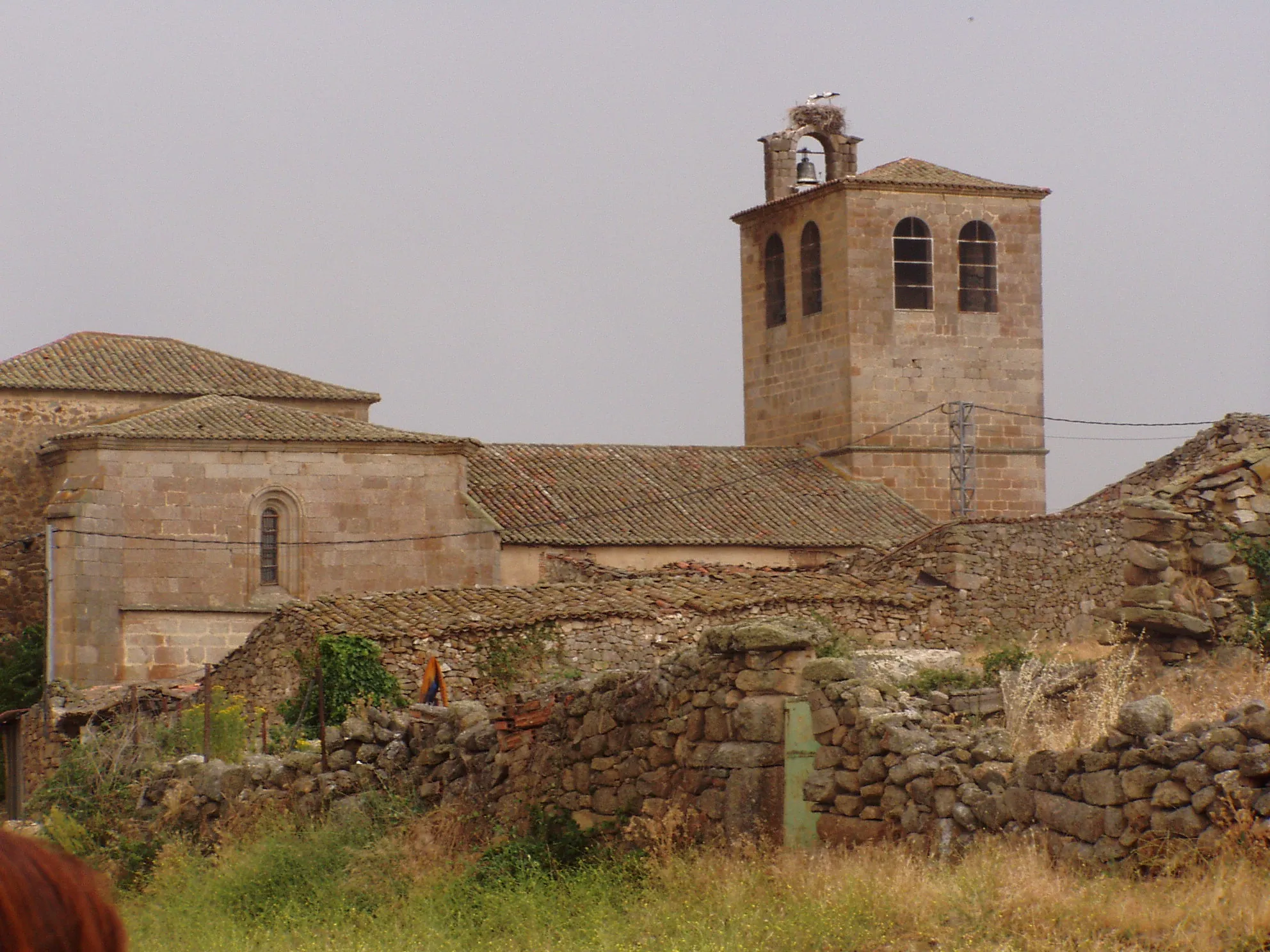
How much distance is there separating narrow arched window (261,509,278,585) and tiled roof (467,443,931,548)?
3705 mm

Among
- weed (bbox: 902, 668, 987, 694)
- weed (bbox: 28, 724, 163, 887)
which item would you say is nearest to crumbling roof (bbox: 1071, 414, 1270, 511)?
weed (bbox: 902, 668, 987, 694)

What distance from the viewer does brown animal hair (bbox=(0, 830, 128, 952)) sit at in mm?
2191

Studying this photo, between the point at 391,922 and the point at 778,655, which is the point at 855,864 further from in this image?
the point at 391,922

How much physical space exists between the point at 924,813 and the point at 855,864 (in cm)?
42

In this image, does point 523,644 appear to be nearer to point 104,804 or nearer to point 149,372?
point 104,804

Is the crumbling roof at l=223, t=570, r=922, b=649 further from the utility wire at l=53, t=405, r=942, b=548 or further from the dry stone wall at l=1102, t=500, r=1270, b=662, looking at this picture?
the dry stone wall at l=1102, t=500, r=1270, b=662

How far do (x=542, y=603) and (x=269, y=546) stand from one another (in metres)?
10.3

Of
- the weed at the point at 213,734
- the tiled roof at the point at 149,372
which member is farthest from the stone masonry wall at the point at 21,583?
the weed at the point at 213,734

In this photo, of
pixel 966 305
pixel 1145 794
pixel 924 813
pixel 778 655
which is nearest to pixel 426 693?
pixel 778 655

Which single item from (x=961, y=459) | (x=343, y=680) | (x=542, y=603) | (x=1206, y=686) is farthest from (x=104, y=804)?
(x=961, y=459)

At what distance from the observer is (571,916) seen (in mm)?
8992

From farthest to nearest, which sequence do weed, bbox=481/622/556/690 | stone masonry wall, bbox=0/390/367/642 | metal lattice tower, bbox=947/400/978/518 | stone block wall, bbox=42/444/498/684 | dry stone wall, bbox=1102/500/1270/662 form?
metal lattice tower, bbox=947/400/978/518 → stone masonry wall, bbox=0/390/367/642 → stone block wall, bbox=42/444/498/684 → weed, bbox=481/622/556/690 → dry stone wall, bbox=1102/500/1270/662

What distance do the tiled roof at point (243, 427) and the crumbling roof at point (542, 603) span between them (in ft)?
27.4

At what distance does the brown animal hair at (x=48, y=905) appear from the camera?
2191mm
